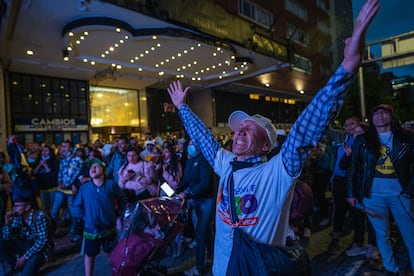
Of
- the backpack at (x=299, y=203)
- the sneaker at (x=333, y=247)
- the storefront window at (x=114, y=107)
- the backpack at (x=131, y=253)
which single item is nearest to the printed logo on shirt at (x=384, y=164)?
the backpack at (x=299, y=203)

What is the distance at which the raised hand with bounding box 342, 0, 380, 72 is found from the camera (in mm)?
1118

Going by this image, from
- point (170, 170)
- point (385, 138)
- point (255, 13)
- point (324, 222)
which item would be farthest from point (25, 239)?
point (255, 13)

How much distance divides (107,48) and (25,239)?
1058 centimetres

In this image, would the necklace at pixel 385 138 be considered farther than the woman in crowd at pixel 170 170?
No

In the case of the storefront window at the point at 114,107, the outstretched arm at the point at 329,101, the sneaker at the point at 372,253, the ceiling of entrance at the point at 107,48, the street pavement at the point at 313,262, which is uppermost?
Answer: the ceiling of entrance at the point at 107,48

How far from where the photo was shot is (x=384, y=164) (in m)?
3.06

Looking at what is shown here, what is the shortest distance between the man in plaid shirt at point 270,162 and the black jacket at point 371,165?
2077mm

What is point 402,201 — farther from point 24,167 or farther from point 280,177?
point 24,167

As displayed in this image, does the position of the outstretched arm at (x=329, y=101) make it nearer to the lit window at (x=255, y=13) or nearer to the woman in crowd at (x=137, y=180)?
the woman in crowd at (x=137, y=180)

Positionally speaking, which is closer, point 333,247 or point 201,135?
point 201,135

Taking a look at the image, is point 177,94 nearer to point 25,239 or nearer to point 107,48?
point 25,239

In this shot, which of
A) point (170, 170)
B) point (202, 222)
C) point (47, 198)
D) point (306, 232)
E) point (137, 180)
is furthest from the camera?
point (47, 198)

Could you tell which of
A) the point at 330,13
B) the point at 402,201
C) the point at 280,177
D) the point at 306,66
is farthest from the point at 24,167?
the point at 330,13

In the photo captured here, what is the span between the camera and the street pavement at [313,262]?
3.61 metres
